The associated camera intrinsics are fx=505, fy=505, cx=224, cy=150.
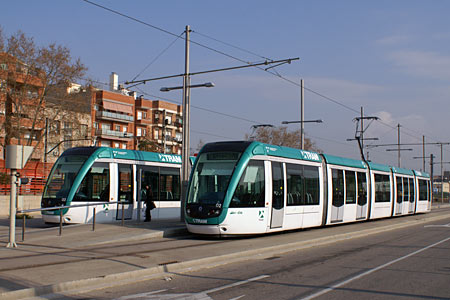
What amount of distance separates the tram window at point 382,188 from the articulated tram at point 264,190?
3.64 meters

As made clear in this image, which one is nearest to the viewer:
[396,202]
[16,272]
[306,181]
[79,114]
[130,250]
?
[16,272]

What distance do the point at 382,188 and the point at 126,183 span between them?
1440 centimetres

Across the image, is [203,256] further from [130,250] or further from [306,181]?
[306,181]

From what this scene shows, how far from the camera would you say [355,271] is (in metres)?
10.6

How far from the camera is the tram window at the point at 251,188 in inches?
615

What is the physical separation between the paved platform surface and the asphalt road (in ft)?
1.36

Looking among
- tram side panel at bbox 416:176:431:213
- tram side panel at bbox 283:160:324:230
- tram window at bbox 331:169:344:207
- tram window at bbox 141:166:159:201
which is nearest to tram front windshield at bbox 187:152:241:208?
tram side panel at bbox 283:160:324:230

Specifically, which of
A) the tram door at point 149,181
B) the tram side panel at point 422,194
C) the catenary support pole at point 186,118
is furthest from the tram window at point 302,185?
the tram side panel at point 422,194

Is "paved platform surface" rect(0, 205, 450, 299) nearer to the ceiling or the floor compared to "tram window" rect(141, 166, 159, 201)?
nearer to the floor

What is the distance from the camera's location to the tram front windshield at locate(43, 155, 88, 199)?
1895cm

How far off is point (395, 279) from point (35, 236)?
11092 mm

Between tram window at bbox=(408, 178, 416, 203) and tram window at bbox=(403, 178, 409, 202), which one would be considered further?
tram window at bbox=(408, 178, 416, 203)

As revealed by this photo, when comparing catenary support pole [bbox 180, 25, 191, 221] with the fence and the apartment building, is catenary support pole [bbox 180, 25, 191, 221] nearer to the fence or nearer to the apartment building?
the fence

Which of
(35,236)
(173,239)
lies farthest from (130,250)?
(35,236)
